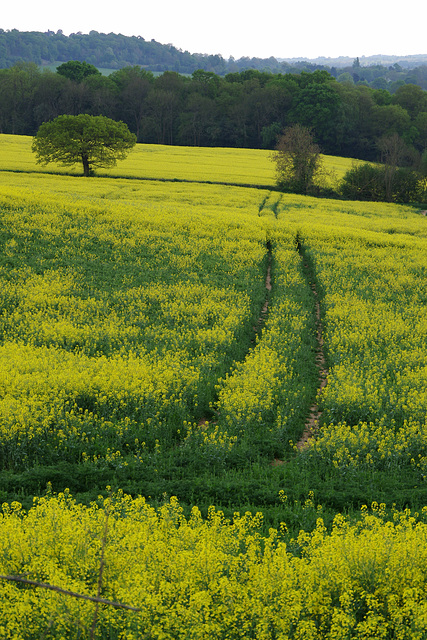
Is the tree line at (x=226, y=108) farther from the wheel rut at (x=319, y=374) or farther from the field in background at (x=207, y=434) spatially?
the wheel rut at (x=319, y=374)

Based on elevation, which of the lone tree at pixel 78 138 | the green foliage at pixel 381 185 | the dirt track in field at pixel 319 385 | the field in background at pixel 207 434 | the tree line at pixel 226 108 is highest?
the tree line at pixel 226 108

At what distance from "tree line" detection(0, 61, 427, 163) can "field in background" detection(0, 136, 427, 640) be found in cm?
6860

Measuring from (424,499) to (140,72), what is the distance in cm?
11131

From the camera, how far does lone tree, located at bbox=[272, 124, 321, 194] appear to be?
51.6 m

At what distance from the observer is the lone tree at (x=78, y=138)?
45.0 meters

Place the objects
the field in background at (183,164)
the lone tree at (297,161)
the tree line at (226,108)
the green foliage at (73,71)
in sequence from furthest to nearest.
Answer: the green foliage at (73,71), the tree line at (226,108), the field in background at (183,164), the lone tree at (297,161)

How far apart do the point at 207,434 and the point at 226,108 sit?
297ft

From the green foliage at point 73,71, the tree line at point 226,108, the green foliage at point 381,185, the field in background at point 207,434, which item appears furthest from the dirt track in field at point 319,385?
the green foliage at point 73,71

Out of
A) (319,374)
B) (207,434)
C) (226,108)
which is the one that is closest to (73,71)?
(226,108)

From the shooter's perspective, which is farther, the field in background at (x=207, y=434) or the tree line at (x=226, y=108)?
the tree line at (x=226, y=108)

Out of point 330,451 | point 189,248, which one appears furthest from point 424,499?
point 189,248

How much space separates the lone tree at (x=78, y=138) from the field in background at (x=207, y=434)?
19211mm

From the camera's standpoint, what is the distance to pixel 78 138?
45562 mm

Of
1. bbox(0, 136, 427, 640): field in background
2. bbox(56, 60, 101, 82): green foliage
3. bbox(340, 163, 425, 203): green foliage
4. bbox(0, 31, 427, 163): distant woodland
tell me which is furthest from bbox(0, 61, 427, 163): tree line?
Result: bbox(0, 136, 427, 640): field in background
